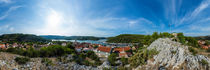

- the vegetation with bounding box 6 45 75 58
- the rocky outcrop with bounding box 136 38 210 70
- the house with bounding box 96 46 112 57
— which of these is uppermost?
the rocky outcrop with bounding box 136 38 210 70

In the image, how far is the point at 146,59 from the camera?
468 centimetres

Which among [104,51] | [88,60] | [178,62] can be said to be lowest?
[88,60]

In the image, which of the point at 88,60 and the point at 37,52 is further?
the point at 88,60

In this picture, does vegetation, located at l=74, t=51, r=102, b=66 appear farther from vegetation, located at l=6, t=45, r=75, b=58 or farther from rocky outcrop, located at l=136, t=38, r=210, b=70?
rocky outcrop, located at l=136, t=38, r=210, b=70

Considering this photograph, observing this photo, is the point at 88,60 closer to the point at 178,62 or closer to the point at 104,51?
the point at 104,51

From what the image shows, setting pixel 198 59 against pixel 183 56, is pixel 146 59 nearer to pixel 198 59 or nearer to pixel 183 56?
pixel 183 56

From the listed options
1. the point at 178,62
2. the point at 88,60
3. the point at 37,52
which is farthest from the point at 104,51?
the point at 178,62

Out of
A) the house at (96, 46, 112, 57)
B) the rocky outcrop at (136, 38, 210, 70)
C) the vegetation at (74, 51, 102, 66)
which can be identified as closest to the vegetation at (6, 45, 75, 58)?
the vegetation at (74, 51, 102, 66)

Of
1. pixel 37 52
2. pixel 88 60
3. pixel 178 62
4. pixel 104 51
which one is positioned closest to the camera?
pixel 178 62

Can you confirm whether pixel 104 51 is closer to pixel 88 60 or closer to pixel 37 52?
pixel 88 60

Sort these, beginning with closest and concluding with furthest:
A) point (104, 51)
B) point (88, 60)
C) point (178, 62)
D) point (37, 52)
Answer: point (178, 62)
point (37, 52)
point (88, 60)
point (104, 51)

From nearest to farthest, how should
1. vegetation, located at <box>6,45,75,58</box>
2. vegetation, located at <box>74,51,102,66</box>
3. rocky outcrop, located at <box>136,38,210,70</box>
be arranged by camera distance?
rocky outcrop, located at <box>136,38,210,70</box> → vegetation, located at <box>6,45,75,58</box> → vegetation, located at <box>74,51,102,66</box>

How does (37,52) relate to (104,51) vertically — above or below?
above

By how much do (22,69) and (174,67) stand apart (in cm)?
1353
